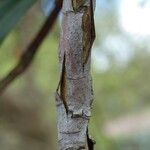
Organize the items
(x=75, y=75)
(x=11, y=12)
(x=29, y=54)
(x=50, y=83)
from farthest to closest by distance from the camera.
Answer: (x=50, y=83), (x=29, y=54), (x=11, y=12), (x=75, y=75)

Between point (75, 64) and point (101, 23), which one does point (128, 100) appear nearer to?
point (101, 23)

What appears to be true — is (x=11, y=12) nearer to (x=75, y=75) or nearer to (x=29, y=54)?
(x=29, y=54)

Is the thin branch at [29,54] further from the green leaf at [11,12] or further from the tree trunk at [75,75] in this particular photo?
the tree trunk at [75,75]

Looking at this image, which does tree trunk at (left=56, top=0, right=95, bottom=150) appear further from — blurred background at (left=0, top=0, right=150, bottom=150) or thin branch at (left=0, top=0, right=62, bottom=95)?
blurred background at (left=0, top=0, right=150, bottom=150)

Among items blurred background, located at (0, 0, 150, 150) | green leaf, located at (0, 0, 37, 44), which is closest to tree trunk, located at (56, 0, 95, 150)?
green leaf, located at (0, 0, 37, 44)

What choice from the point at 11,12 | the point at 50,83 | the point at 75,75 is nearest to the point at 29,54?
the point at 11,12

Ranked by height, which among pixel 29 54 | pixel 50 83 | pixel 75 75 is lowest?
pixel 75 75
